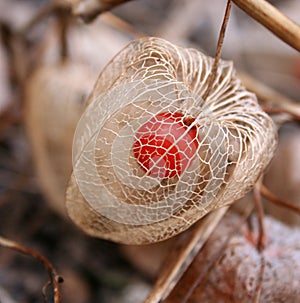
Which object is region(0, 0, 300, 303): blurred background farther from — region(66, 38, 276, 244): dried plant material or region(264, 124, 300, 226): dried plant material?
region(66, 38, 276, 244): dried plant material

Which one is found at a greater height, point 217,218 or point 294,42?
point 294,42

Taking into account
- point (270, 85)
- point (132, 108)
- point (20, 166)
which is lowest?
point (20, 166)

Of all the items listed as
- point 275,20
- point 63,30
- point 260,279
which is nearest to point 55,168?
point 63,30

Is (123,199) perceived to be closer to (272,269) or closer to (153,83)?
(153,83)

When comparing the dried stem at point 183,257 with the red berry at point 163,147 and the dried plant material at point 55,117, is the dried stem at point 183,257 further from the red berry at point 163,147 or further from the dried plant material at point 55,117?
the dried plant material at point 55,117

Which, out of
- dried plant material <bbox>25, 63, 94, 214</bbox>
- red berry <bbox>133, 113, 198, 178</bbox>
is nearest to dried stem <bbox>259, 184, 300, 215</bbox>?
red berry <bbox>133, 113, 198, 178</bbox>

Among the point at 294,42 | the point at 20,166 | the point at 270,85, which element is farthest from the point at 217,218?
the point at 270,85

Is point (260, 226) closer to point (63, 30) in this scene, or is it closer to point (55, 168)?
point (55, 168)

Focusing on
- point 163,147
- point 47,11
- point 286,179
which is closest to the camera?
point 163,147
